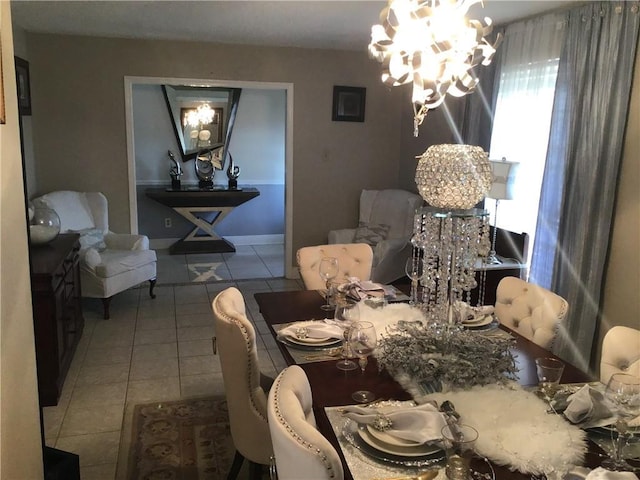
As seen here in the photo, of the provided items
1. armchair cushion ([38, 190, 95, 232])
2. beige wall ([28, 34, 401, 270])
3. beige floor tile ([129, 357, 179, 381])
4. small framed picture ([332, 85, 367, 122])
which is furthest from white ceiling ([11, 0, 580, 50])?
beige floor tile ([129, 357, 179, 381])

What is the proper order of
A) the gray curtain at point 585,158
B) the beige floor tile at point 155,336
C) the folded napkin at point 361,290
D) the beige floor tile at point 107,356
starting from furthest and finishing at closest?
the beige floor tile at point 155,336, the beige floor tile at point 107,356, the gray curtain at point 585,158, the folded napkin at point 361,290

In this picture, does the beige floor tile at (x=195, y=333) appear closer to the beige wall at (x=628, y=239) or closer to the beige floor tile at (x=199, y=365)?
the beige floor tile at (x=199, y=365)

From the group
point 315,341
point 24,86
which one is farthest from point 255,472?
point 24,86

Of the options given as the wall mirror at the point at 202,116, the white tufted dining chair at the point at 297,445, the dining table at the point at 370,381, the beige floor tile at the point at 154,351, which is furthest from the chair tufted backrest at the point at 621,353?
the wall mirror at the point at 202,116

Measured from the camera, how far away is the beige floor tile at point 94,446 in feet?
8.32

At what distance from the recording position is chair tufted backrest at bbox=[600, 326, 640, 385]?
1807 mm

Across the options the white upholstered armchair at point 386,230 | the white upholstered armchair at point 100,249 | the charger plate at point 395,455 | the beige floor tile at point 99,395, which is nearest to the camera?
the charger plate at point 395,455

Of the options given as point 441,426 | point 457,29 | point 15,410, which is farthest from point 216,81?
point 441,426

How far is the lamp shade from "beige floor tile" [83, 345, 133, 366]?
2730mm

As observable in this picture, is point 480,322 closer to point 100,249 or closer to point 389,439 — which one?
point 389,439

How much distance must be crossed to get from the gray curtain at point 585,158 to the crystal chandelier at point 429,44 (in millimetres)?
1454

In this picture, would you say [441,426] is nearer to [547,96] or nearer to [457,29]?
[457,29]

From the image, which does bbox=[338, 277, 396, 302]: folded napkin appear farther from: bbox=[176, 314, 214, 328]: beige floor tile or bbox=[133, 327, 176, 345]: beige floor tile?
bbox=[176, 314, 214, 328]: beige floor tile

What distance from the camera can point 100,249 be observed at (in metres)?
4.73
